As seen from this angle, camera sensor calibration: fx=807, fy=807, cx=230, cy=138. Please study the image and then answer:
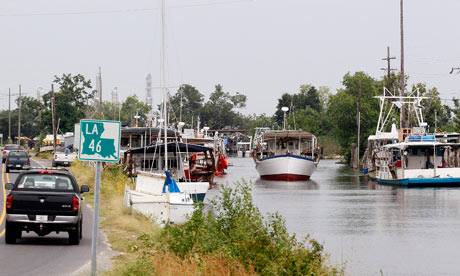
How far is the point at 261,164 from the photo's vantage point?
74125 millimetres

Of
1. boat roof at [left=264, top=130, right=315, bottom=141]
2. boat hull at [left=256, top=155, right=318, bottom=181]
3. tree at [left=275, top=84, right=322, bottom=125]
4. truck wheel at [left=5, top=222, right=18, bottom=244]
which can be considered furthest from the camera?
tree at [left=275, top=84, right=322, bottom=125]

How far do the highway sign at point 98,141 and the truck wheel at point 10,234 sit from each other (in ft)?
24.1

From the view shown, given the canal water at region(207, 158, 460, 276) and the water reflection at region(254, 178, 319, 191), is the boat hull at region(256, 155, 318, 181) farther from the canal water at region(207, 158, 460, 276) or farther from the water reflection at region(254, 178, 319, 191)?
the canal water at region(207, 158, 460, 276)

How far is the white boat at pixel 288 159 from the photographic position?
72.2 metres

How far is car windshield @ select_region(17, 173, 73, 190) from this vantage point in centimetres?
2048

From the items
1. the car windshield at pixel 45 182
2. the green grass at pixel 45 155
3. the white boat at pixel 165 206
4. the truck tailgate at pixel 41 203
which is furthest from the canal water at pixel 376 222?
the green grass at pixel 45 155

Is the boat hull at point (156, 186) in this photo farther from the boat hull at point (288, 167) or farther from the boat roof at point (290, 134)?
the boat roof at point (290, 134)

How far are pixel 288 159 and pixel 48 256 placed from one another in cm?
5454

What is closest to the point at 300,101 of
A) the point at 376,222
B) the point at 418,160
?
the point at 418,160

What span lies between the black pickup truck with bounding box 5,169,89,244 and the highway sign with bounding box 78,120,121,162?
21.3 feet

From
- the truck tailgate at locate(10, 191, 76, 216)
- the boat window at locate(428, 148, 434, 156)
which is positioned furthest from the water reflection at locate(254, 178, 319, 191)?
the truck tailgate at locate(10, 191, 76, 216)

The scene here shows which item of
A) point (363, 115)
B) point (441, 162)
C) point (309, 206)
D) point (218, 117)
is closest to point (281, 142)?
point (441, 162)

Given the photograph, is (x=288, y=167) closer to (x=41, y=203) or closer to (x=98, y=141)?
(x=41, y=203)

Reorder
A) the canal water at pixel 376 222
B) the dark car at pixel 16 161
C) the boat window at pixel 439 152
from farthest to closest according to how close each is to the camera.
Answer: the dark car at pixel 16 161 → the boat window at pixel 439 152 → the canal water at pixel 376 222
